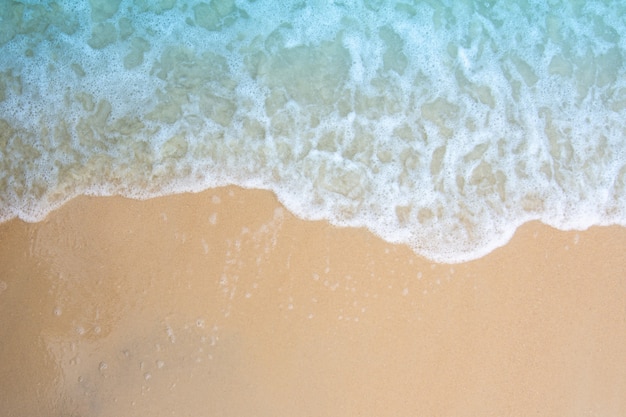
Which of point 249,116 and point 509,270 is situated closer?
point 509,270

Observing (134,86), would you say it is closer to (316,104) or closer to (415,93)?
(316,104)

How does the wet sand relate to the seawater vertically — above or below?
below

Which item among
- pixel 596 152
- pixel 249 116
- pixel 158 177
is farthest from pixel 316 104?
pixel 596 152

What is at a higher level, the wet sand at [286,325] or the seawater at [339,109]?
the seawater at [339,109]

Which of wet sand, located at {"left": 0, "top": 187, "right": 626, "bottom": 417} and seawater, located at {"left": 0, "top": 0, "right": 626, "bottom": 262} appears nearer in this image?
wet sand, located at {"left": 0, "top": 187, "right": 626, "bottom": 417}

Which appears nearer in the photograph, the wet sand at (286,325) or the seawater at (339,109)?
the wet sand at (286,325)
